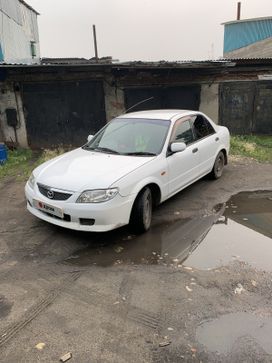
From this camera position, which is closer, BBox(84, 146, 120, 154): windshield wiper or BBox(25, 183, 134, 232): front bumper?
BBox(25, 183, 134, 232): front bumper

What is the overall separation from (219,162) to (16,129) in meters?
7.54

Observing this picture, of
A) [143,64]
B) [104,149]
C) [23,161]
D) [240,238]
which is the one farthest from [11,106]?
[240,238]

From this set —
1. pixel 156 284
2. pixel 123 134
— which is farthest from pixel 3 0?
pixel 156 284

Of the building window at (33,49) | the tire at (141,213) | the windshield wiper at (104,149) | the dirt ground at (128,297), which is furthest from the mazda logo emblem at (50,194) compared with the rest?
the building window at (33,49)

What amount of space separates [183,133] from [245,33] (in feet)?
80.3

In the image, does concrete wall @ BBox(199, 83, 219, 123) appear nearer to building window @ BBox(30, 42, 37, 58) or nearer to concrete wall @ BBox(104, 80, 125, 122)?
concrete wall @ BBox(104, 80, 125, 122)

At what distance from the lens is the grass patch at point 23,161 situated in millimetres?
9000

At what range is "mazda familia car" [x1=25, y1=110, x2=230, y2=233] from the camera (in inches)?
183

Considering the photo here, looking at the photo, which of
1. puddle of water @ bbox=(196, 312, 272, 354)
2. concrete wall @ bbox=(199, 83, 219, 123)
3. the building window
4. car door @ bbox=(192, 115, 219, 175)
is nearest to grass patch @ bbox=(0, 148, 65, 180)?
car door @ bbox=(192, 115, 219, 175)

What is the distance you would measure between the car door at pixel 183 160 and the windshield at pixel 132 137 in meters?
0.24

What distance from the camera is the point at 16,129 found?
12.2 m

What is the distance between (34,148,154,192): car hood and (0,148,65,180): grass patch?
10.9 feet

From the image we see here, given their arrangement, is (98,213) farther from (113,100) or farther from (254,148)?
(113,100)

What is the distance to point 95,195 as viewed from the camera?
182 inches
